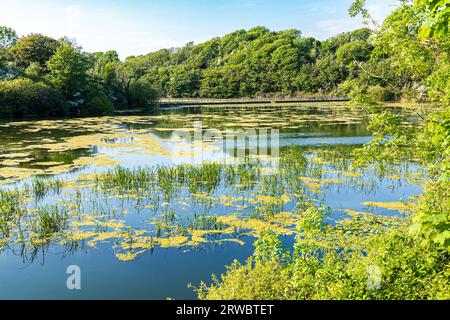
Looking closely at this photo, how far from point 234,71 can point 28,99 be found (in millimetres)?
70957

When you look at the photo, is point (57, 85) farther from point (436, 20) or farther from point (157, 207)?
point (436, 20)

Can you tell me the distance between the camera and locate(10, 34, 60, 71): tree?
55656 mm

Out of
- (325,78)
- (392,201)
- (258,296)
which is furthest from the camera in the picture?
(325,78)

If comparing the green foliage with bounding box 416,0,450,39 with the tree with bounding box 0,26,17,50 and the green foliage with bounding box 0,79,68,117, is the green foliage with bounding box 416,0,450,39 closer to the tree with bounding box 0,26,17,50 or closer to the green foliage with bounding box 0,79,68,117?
the green foliage with bounding box 0,79,68,117

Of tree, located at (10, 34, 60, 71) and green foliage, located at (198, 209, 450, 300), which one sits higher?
tree, located at (10, 34, 60, 71)

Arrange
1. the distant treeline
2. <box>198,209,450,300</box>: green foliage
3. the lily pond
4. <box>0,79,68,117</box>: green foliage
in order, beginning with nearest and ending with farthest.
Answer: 1. <box>198,209,450,300</box>: green foliage
2. the lily pond
3. <box>0,79,68,117</box>: green foliage
4. the distant treeline

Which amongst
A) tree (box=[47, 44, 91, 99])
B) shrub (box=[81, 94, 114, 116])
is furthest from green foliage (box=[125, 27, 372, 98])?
shrub (box=[81, 94, 114, 116])

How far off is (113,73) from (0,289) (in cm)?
5749

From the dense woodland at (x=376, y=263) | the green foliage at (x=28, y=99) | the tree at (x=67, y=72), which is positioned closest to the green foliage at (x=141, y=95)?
the tree at (x=67, y=72)

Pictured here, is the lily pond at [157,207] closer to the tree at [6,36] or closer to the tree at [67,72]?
the tree at [67,72]

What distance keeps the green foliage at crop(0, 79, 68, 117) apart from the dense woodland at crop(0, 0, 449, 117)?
4.0 inches

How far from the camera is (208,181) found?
14336 millimetres
